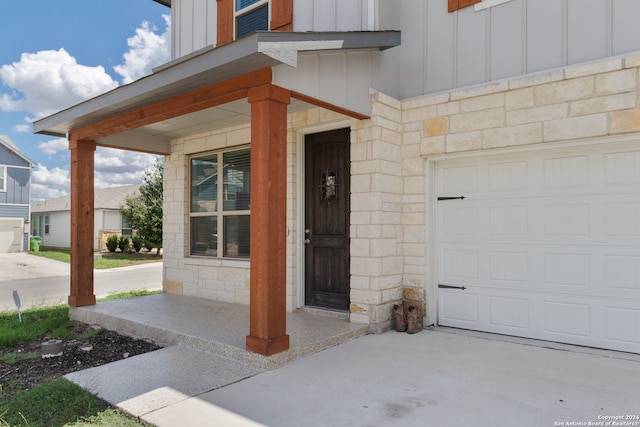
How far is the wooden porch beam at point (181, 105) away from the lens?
354cm

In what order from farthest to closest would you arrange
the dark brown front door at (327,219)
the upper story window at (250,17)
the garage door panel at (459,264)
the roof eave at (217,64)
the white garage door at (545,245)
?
1. the upper story window at (250,17)
2. the dark brown front door at (327,219)
3. the garage door panel at (459,264)
4. the white garage door at (545,245)
5. the roof eave at (217,64)

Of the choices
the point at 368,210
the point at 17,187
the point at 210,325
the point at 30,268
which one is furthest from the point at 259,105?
the point at 17,187

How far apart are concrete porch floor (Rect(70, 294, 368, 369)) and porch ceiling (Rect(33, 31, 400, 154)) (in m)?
2.34

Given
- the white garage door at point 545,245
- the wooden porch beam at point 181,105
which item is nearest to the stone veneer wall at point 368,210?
the white garage door at point 545,245

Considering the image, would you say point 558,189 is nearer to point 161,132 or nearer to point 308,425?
point 308,425

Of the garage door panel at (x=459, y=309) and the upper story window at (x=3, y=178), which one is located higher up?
the upper story window at (x=3, y=178)

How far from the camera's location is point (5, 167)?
19.5 meters

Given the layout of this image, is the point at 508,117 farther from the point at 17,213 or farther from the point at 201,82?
the point at 17,213

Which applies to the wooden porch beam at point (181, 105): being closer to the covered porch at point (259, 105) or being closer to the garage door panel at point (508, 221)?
the covered porch at point (259, 105)

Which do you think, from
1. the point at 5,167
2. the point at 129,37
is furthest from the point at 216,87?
the point at 5,167

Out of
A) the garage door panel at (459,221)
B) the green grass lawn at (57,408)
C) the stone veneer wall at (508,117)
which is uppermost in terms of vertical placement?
the stone veneer wall at (508,117)

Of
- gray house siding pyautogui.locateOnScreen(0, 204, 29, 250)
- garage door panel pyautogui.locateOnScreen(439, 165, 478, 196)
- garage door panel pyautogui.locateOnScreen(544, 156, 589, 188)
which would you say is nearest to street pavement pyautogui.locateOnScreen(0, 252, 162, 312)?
gray house siding pyautogui.locateOnScreen(0, 204, 29, 250)

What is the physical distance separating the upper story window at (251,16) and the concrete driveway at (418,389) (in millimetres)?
4372

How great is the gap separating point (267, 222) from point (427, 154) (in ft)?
7.21
